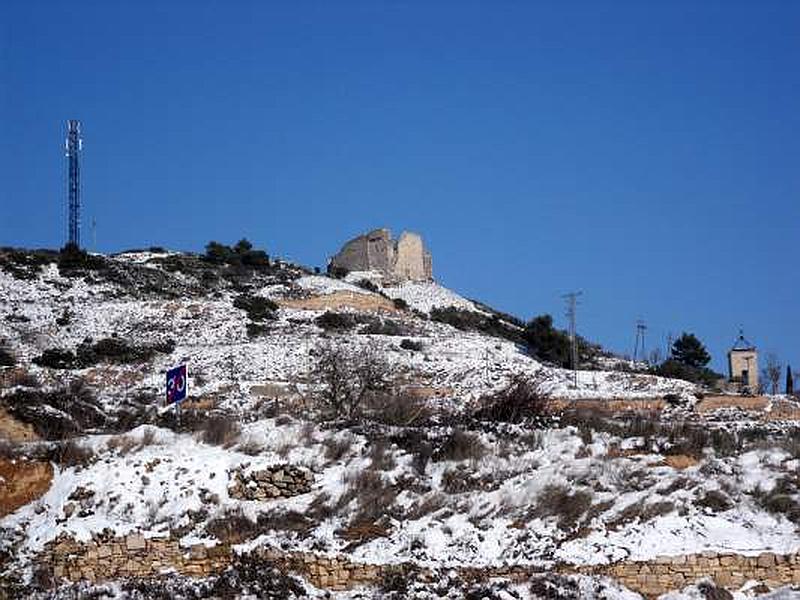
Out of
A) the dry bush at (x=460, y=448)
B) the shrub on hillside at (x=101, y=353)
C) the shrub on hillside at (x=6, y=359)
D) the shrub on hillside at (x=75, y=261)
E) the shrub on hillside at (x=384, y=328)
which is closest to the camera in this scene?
the dry bush at (x=460, y=448)

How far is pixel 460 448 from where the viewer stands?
19.8 meters

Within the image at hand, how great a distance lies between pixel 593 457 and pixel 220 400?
17729 mm

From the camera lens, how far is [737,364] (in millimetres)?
57969

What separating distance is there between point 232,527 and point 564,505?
16.5ft

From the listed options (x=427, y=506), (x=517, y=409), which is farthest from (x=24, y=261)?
(x=427, y=506)

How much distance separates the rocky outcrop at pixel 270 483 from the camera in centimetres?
1866

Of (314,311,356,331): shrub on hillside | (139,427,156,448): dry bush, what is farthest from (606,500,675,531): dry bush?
(314,311,356,331): shrub on hillside

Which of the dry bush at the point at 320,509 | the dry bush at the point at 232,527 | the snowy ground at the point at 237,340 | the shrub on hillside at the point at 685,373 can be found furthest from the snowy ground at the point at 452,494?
the shrub on hillside at the point at 685,373

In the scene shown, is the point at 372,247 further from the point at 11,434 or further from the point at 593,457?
the point at 593,457

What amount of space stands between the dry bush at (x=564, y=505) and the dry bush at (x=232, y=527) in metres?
4.30

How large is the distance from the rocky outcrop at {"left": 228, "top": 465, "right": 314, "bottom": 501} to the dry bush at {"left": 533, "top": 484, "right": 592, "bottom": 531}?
380 centimetres

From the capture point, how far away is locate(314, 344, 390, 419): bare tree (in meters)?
28.2

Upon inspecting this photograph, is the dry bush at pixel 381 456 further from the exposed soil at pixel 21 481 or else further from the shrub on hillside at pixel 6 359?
the shrub on hillside at pixel 6 359

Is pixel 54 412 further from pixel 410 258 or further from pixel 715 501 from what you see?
pixel 410 258
